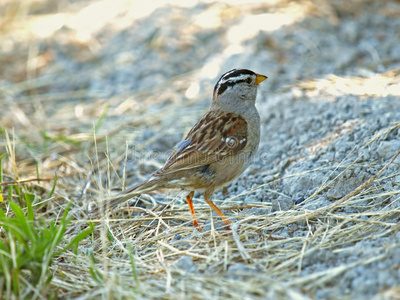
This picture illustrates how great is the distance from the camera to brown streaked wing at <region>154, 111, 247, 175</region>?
441 centimetres

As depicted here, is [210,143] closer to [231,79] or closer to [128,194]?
[231,79]

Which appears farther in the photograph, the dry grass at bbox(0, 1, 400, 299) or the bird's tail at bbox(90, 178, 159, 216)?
the bird's tail at bbox(90, 178, 159, 216)

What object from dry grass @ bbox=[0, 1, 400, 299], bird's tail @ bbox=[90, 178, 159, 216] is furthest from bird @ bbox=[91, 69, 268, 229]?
dry grass @ bbox=[0, 1, 400, 299]

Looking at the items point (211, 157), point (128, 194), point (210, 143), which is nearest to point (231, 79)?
point (210, 143)

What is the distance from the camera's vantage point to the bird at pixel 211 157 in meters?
4.37

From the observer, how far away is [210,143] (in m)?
4.51

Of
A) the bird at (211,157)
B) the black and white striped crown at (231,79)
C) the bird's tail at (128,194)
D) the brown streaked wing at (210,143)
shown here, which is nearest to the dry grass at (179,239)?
the bird's tail at (128,194)

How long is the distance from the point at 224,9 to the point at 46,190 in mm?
5722

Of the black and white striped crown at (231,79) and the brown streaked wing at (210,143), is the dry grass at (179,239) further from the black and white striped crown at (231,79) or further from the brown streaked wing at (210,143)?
the black and white striped crown at (231,79)

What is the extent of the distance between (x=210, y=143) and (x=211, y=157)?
0.48 feet

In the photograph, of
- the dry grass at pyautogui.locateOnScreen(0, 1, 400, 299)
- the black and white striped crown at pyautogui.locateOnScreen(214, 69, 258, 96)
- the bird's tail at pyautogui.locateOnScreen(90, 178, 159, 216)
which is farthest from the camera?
the black and white striped crown at pyautogui.locateOnScreen(214, 69, 258, 96)

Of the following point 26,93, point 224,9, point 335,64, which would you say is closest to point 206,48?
point 224,9

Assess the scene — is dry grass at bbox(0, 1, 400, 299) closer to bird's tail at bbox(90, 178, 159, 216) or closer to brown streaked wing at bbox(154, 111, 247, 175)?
bird's tail at bbox(90, 178, 159, 216)

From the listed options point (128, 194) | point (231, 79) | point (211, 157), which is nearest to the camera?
point (128, 194)
